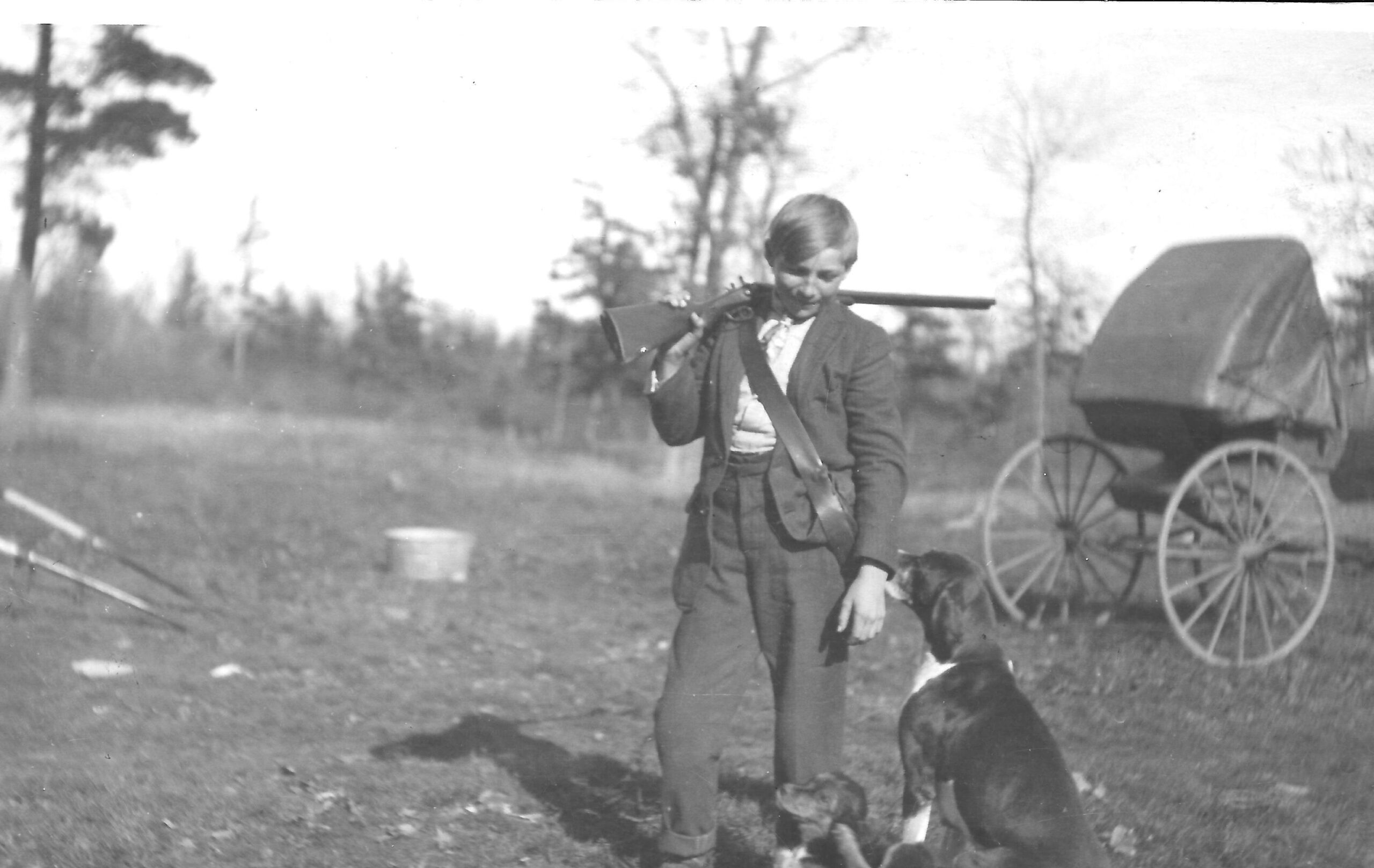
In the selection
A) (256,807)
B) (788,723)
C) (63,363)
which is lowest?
(256,807)

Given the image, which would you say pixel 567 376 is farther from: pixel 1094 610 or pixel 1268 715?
pixel 1268 715

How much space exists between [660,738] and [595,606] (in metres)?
4.87

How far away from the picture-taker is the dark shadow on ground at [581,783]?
12.5 feet

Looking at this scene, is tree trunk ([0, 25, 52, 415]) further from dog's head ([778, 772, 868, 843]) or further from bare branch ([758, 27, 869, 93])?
dog's head ([778, 772, 868, 843])

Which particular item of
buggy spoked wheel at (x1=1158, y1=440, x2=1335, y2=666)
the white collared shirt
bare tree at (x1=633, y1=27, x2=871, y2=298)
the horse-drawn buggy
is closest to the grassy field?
buggy spoked wheel at (x1=1158, y1=440, x2=1335, y2=666)

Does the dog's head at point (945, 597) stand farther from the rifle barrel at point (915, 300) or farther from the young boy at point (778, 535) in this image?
the rifle barrel at point (915, 300)

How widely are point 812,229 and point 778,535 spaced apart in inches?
30.0

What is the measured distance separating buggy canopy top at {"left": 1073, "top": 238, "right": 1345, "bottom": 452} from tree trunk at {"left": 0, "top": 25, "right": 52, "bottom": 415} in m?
5.15

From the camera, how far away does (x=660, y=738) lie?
3297mm

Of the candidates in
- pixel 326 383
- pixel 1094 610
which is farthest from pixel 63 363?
pixel 1094 610

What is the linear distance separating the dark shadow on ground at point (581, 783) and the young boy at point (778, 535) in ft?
1.77

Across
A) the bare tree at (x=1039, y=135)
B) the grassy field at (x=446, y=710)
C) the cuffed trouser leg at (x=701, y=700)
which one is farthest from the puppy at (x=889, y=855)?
the bare tree at (x=1039, y=135)

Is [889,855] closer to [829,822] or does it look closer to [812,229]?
[829,822]

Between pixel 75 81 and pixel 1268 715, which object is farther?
pixel 75 81
